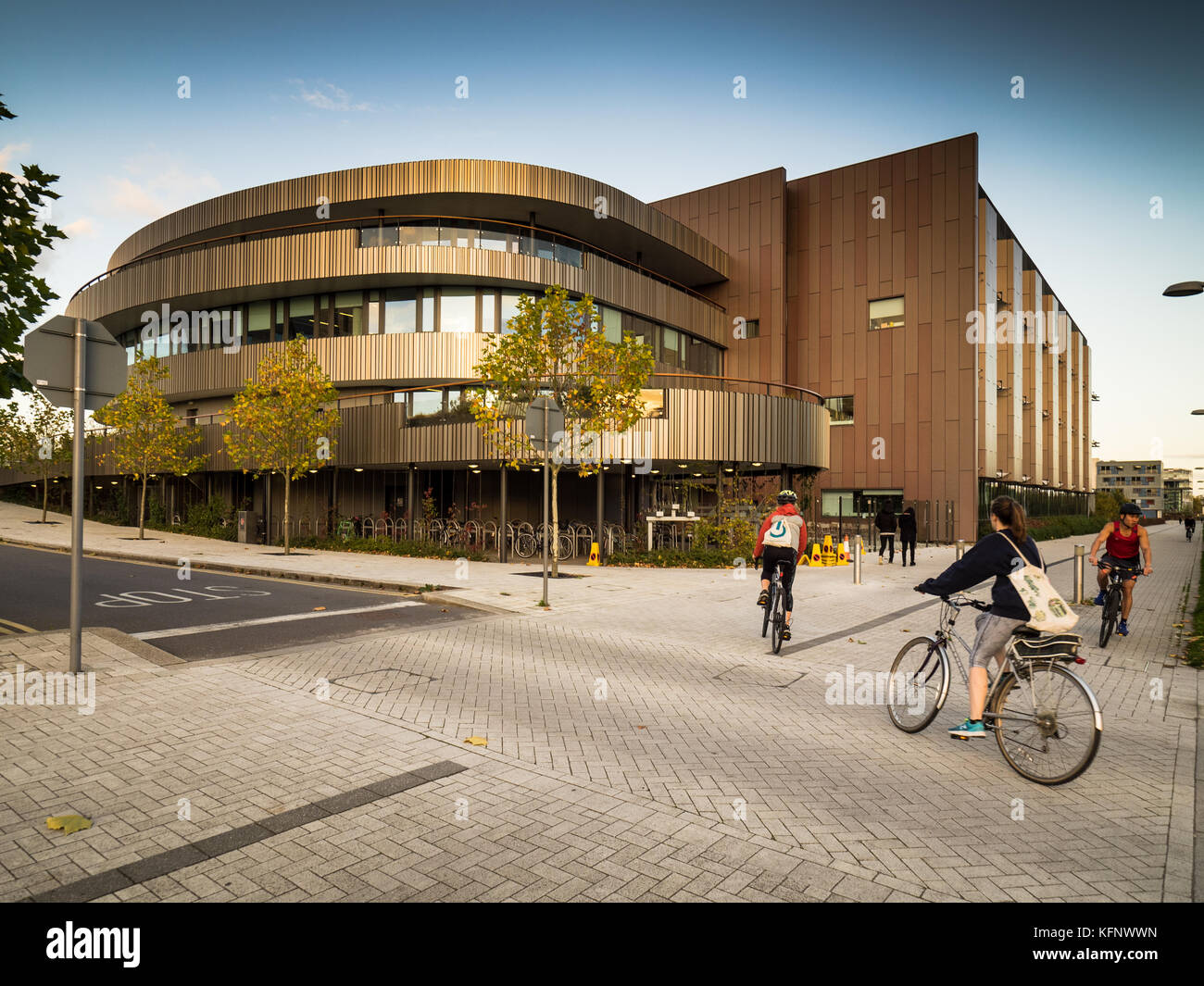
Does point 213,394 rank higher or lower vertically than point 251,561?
higher

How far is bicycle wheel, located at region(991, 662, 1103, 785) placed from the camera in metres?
4.52

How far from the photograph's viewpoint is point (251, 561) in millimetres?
19297

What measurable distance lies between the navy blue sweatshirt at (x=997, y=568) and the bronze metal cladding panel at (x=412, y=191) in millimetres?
28608

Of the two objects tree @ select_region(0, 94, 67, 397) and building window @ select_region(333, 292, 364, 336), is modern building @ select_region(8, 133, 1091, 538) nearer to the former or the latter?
building window @ select_region(333, 292, 364, 336)

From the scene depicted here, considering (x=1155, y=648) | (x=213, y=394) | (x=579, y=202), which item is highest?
(x=579, y=202)

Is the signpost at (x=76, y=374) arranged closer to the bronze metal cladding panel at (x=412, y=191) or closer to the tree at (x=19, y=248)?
the tree at (x=19, y=248)

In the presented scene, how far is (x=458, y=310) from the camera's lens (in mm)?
30281

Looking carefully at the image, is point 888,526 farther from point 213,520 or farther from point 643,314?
point 213,520

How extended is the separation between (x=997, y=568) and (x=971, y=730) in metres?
1.16

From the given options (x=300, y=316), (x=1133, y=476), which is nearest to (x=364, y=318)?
(x=300, y=316)
